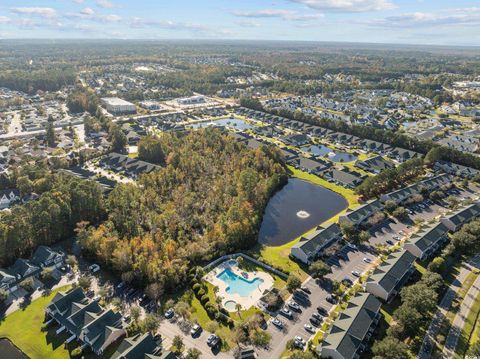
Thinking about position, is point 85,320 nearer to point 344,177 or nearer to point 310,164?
point 344,177

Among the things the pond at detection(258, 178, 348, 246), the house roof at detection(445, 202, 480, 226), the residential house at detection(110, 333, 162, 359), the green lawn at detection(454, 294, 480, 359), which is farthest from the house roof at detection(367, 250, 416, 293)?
the residential house at detection(110, 333, 162, 359)

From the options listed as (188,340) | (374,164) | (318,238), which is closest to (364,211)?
(318,238)

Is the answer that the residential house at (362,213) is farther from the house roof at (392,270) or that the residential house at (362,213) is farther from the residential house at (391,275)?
the residential house at (391,275)

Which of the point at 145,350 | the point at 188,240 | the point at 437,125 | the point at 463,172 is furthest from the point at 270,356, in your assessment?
the point at 437,125

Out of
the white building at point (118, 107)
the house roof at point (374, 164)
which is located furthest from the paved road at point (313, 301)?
the white building at point (118, 107)

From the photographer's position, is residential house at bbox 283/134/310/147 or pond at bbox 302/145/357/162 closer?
pond at bbox 302/145/357/162

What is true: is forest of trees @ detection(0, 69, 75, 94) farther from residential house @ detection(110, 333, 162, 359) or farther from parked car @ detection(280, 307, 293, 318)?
parked car @ detection(280, 307, 293, 318)

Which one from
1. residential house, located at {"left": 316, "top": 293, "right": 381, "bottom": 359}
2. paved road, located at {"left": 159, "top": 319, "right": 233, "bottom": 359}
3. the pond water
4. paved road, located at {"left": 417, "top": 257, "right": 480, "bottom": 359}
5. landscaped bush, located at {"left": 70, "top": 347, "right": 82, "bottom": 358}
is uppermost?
the pond water
